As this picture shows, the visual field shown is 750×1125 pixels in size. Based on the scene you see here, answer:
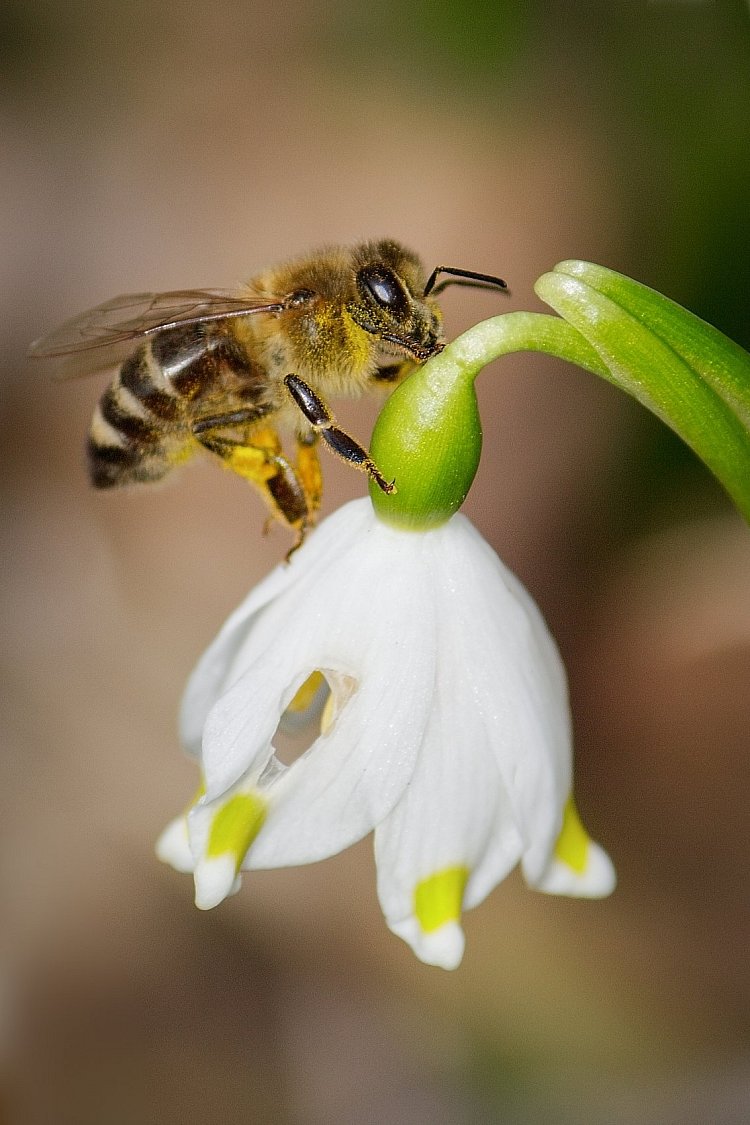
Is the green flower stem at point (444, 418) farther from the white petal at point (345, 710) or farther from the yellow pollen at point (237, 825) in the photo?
the yellow pollen at point (237, 825)

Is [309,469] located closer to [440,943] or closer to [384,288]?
[384,288]

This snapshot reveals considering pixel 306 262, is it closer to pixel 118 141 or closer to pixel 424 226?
pixel 424 226

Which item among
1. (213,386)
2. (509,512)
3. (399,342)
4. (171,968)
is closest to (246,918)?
(171,968)

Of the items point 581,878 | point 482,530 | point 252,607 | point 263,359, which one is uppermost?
point 263,359

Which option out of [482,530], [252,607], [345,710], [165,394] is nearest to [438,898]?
[345,710]


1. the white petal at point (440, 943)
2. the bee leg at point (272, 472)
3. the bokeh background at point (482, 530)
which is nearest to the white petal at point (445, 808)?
the white petal at point (440, 943)
